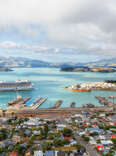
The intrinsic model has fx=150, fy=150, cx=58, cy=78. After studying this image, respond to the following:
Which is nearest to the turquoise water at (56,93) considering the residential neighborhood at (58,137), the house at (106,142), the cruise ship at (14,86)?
the cruise ship at (14,86)

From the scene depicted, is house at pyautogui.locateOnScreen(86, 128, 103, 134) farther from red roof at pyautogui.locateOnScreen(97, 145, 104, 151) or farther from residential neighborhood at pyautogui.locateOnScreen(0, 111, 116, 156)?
red roof at pyautogui.locateOnScreen(97, 145, 104, 151)

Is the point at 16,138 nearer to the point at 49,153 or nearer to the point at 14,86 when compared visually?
the point at 49,153

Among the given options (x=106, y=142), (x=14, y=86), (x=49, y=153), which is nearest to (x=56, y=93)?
(x=14, y=86)

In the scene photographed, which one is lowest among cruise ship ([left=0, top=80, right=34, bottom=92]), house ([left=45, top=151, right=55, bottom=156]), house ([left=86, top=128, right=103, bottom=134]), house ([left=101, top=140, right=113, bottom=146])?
house ([left=101, top=140, right=113, bottom=146])

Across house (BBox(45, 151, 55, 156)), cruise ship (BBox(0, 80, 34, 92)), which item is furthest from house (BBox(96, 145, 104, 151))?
cruise ship (BBox(0, 80, 34, 92))

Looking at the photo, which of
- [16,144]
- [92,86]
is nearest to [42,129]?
[16,144]

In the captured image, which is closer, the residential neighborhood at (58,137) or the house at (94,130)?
the residential neighborhood at (58,137)

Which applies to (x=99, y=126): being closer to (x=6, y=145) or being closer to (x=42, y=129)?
(x=42, y=129)

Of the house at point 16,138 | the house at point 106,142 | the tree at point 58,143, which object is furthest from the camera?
the house at point 16,138

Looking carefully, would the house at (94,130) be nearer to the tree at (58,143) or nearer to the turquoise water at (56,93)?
the tree at (58,143)

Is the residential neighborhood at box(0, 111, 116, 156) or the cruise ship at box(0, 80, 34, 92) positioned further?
the cruise ship at box(0, 80, 34, 92)

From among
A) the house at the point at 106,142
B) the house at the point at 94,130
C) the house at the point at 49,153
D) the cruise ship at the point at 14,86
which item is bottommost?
the house at the point at 106,142
